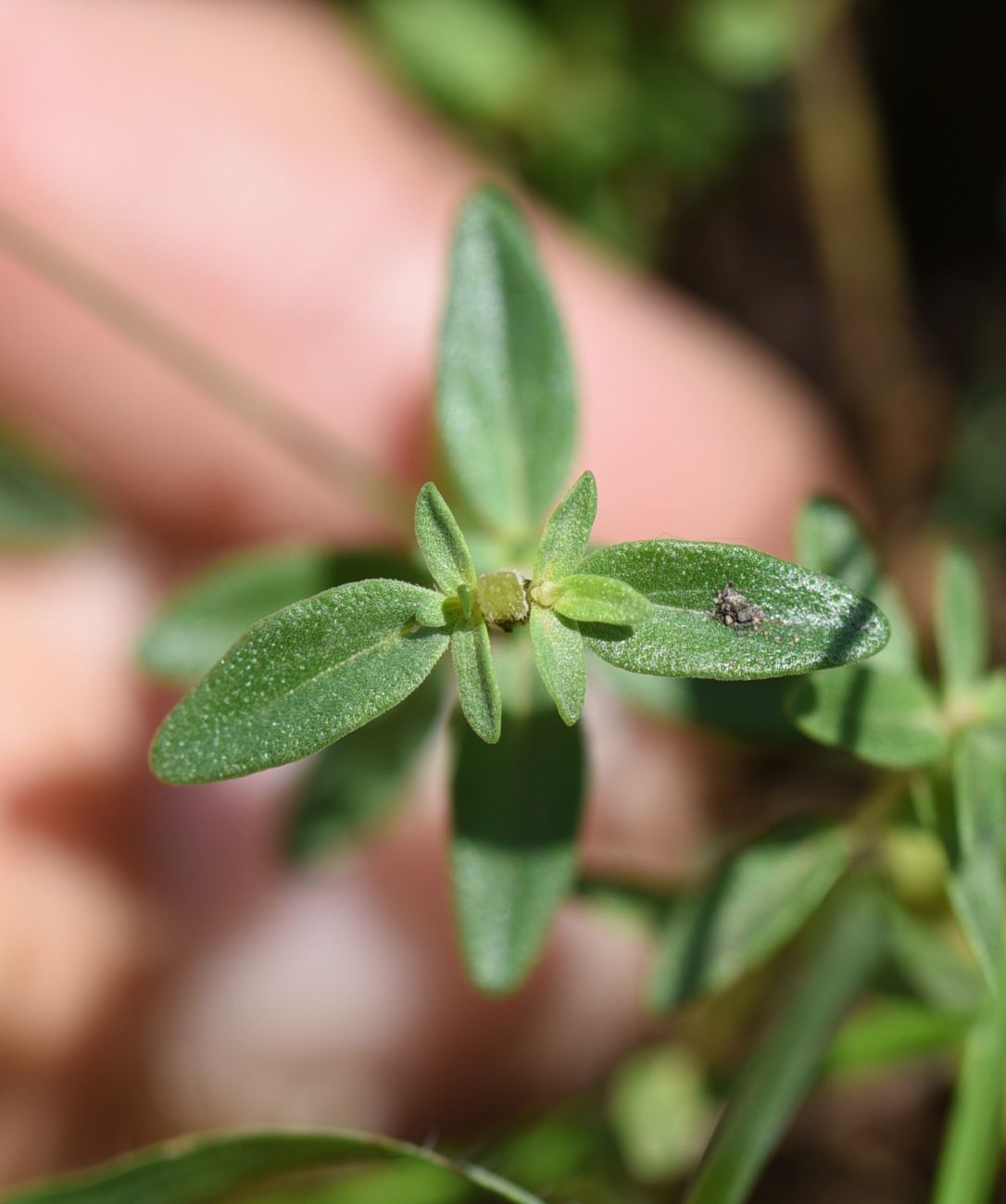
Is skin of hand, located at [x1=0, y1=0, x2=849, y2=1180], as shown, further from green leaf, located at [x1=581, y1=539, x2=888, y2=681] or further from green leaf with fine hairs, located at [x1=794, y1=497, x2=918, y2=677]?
green leaf, located at [x1=581, y1=539, x2=888, y2=681]

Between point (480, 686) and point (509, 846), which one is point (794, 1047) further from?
point (480, 686)

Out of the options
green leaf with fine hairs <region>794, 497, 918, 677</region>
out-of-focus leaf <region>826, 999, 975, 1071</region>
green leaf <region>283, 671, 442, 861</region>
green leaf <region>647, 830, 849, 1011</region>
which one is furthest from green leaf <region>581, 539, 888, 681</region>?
out-of-focus leaf <region>826, 999, 975, 1071</region>

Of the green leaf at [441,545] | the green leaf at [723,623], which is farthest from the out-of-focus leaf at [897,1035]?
the green leaf at [441,545]

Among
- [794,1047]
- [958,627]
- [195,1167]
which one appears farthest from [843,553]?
[195,1167]

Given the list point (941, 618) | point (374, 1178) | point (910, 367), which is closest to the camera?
point (941, 618)

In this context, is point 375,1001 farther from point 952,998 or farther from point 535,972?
point 952,998

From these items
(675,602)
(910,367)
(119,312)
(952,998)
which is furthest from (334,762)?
(910,367)
